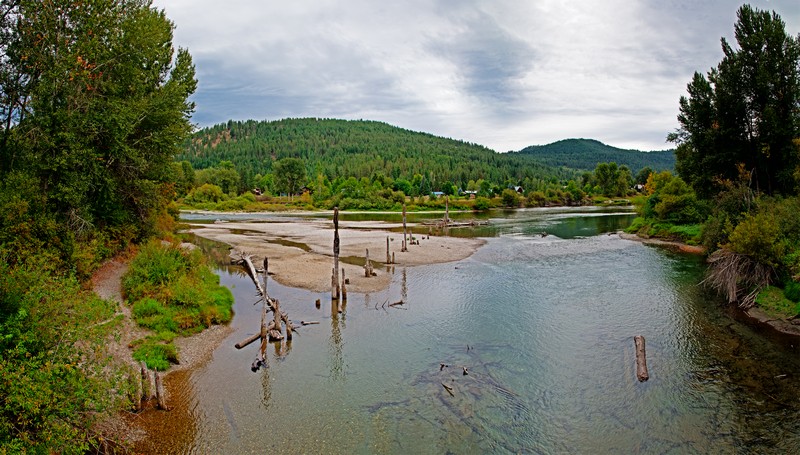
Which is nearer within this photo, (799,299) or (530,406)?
(530,406)

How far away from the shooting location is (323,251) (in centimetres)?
4703

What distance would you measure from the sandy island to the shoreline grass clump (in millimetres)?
7473

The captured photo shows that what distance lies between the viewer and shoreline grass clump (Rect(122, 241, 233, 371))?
1794cm

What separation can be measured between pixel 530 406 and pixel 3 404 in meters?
14.0

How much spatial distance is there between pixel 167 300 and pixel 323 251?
82.8 feet

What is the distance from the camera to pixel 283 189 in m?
156

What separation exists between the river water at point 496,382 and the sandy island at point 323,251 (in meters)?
3.83

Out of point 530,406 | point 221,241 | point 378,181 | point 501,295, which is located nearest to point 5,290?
point 530,406

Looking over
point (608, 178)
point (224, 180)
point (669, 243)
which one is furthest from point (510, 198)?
point (224, 180)

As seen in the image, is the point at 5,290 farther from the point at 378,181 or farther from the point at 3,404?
the point at 378,181

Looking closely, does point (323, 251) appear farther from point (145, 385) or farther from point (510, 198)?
point (510, 198)

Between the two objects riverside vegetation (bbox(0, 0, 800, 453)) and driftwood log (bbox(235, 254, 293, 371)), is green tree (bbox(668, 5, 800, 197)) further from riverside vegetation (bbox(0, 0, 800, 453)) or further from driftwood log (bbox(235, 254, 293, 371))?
driftwood log (bbox(235, 254, 293, 371))

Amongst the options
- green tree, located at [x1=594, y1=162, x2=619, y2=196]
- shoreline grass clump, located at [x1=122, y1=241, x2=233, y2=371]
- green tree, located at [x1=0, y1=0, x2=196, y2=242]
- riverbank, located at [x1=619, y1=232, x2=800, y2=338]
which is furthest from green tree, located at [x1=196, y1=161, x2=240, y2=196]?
riverbank, located at [x1=619, y1=232, x2=800, y2=338]

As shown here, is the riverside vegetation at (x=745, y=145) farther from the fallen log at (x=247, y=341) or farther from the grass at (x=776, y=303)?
the fallen log at (x=247, y=341)
